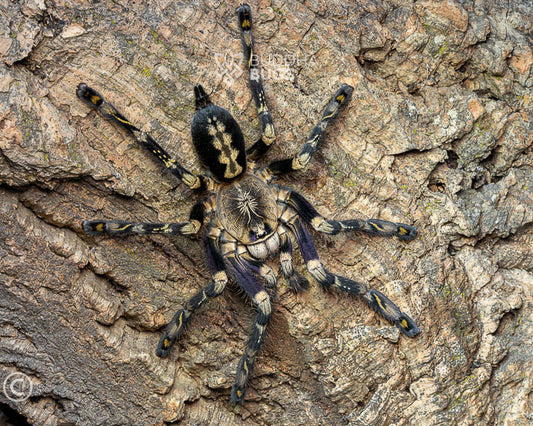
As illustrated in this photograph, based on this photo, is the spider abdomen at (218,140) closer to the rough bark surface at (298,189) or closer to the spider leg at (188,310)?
the rough bark surface at (298,189)

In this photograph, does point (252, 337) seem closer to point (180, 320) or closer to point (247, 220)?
point (180, 320)

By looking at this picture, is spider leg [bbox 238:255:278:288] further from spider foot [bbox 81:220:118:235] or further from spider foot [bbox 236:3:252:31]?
spider foot [bbox 236:3:252:31]

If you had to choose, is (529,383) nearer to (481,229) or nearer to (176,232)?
(481,229)

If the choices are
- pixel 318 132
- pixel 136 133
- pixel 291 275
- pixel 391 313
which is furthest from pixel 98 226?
pixel 391 313

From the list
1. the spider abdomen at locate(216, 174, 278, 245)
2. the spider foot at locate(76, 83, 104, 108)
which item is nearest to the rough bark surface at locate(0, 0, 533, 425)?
the spider foot at locate(76, 83, 104, 108)

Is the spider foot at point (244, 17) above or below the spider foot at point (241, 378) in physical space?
above

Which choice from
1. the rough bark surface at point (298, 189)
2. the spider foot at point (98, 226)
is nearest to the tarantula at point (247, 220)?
the spider foot at point (98, 226)

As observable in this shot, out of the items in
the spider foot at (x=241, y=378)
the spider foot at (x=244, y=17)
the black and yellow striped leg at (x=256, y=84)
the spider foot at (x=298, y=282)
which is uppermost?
the spider foot at (x=244, y=17)
